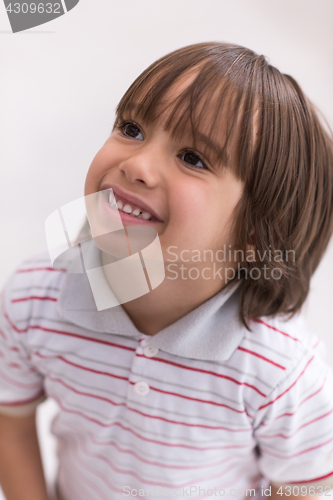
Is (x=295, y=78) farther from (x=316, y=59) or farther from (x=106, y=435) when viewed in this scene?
(x=106, y=435)

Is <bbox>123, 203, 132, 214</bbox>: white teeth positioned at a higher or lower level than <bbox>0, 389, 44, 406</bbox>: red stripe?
higher

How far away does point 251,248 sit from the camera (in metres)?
0.32

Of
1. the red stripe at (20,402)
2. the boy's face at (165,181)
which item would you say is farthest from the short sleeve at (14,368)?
the boy's face at (165,181)

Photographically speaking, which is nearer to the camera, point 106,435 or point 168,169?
point 168,169

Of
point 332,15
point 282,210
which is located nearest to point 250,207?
point 282,210

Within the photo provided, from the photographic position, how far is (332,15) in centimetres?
28

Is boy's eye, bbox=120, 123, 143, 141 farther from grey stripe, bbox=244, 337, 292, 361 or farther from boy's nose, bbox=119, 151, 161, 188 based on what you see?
grey stripe, bbox=244, 337, 292, 361

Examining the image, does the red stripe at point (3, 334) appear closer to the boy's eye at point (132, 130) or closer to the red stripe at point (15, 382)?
the red stripe at point (15, 382)

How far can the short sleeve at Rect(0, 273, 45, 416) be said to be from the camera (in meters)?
0.36

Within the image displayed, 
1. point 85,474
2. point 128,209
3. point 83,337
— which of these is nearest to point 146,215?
point 128,209

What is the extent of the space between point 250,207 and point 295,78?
0.08 m

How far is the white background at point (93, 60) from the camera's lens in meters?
0.27

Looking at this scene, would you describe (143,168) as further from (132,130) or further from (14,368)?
(14,368)

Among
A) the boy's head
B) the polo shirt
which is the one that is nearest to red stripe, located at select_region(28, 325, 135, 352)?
the polo shirt
